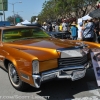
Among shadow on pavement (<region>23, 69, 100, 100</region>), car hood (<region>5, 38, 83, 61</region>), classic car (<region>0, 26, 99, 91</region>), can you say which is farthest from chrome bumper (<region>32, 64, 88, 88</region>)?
shadow on pavement (<region>23, 69, 100, 100</region>)

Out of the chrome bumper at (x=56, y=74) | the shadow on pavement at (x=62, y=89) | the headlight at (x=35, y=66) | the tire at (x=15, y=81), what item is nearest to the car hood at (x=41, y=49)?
the headlight at (x=35, y=66)

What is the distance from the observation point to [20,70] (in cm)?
434

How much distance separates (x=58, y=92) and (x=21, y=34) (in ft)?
7.10

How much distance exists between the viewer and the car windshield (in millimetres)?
5790

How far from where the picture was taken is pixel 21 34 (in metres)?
6.00

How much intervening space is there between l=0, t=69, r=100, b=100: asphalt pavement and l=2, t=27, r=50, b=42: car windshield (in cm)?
125

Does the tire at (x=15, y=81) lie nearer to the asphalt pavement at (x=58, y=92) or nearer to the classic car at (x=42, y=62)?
the classic car at (x=42, y=62)

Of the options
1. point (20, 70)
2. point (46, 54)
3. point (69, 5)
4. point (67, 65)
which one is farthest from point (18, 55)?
point (69, 5)

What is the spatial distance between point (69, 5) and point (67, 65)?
3239 cm

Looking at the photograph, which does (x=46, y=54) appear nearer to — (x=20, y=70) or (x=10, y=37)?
(x=20, y=70)

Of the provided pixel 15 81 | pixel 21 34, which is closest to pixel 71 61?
pixel 15 81

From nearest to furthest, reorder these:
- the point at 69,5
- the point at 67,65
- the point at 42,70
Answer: the point at 42,70, the point at 67,65, the point at 69,5

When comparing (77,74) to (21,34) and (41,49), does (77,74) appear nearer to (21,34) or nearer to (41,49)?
(41,49)

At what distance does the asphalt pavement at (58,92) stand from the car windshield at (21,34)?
125cm
